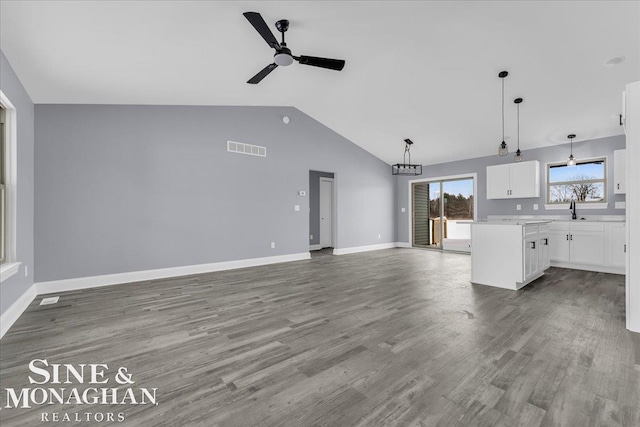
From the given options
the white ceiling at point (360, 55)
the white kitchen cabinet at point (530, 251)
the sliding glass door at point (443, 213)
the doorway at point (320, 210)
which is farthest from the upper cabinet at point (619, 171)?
the doorway at point (320, 210)

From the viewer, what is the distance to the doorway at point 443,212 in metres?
7.59

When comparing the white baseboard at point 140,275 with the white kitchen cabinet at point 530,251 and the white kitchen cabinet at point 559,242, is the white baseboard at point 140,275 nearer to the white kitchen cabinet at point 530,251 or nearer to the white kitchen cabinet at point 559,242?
the white kitchen cabinet at point 530,251

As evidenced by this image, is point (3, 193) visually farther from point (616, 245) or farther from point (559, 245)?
point (616, 245)

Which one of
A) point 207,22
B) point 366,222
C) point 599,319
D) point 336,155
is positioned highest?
point 207,22

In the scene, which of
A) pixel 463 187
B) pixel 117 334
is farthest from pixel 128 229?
pixel 463 187

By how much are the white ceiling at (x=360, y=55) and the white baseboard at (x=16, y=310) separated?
8.12ft

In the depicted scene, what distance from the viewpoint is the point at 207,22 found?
288 cm

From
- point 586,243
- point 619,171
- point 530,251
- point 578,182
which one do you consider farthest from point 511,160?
point 530,251

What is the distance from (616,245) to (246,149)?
22.1 feet

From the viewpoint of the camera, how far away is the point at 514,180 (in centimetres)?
623

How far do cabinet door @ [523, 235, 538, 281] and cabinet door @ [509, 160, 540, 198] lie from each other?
7.79 ft

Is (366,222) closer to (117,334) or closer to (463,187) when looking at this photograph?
(463,187)

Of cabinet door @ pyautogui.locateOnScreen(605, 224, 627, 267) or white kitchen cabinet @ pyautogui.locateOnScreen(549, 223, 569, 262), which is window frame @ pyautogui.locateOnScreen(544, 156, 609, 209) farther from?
cabinet door @ pyautogui.locateOnScreen(605, 224, 627, 267)

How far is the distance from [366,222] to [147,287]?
5554mm
